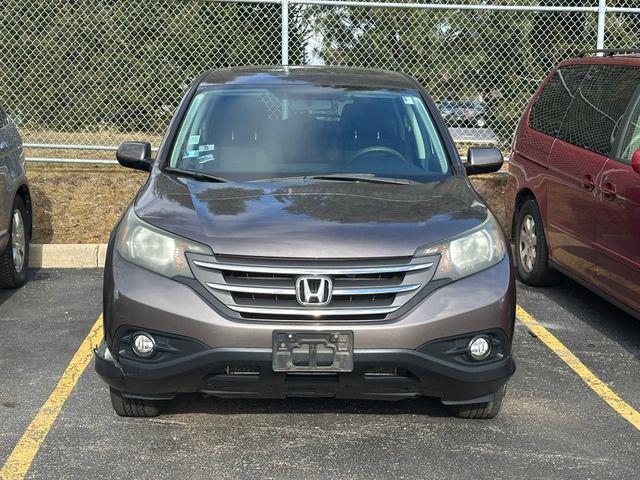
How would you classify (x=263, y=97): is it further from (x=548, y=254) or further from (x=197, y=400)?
(x=548, y=254)

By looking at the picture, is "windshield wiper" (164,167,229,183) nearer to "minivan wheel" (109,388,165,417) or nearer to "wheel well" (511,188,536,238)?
"minivan wheel" (109,388,165,417)

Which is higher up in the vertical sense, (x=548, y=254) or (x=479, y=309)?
(x=479, y=309)

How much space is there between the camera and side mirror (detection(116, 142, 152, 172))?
17.3 ft

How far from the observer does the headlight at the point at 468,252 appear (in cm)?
402

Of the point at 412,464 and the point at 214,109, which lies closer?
the point at 412,464

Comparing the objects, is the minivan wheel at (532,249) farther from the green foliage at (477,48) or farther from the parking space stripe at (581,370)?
the green foliage at (477,48)

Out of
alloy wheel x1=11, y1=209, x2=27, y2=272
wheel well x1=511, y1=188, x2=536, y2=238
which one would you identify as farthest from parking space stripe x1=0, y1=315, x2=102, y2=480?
wheel well x1=511, y1=188, x2=536, y2=238

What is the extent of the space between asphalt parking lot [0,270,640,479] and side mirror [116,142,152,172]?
121 centimetres

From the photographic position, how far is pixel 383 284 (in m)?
3.95

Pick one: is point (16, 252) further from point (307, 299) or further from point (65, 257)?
point (307, 299)

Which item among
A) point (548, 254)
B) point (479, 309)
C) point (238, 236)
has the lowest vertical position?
point (548, 254)

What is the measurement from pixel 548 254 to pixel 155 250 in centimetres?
377

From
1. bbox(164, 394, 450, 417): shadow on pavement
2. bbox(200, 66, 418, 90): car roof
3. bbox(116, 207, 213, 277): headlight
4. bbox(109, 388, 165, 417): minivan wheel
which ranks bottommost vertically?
bbox(164, 394, 450, 417): shadow on pavement

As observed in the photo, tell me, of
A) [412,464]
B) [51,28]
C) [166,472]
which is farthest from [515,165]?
[51,28]
